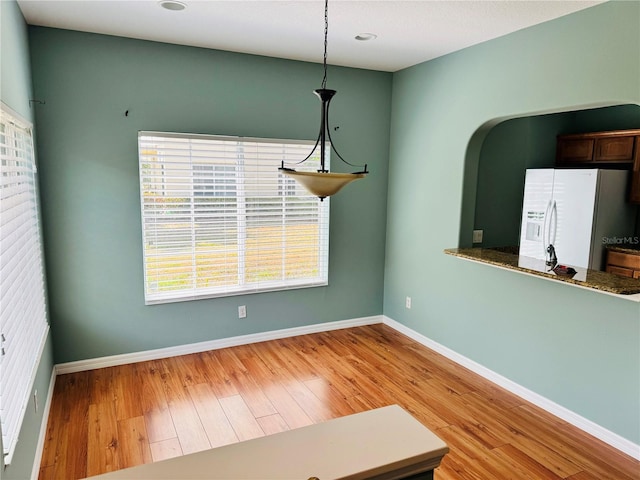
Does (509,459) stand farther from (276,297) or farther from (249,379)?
(276,297)

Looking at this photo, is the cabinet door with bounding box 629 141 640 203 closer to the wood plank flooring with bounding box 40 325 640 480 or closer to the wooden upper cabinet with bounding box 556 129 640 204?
the wooden upper cabinet with bounding box 556 129 640 204

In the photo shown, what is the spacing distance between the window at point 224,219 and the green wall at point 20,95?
36.2 inches

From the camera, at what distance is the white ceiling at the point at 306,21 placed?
2.78 m

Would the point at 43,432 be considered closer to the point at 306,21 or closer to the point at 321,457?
the point at 321,457

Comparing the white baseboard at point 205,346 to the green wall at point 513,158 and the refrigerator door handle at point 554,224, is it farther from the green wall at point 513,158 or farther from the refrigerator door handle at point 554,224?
the refrigerator door handle at point 554,224

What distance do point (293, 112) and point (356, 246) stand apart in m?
1.51

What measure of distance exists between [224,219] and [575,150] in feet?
11.7

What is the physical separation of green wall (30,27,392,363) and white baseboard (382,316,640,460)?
4.57 feet

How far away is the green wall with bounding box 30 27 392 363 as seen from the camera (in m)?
3.41

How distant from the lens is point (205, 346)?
4141mm

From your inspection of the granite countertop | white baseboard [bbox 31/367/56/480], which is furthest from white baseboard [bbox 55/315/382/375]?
the granite countertop

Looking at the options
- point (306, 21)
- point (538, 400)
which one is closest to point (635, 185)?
point (538, 400)

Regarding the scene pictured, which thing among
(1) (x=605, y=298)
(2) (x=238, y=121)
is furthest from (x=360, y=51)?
(1) (x=605, y=298)

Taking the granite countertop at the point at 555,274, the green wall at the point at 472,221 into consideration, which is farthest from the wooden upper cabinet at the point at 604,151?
the granite countertop at the point at 555,274
